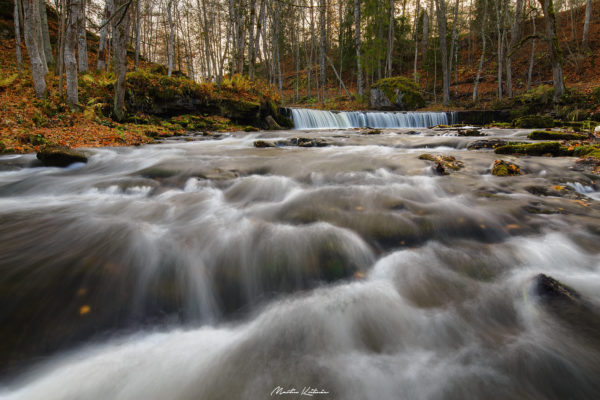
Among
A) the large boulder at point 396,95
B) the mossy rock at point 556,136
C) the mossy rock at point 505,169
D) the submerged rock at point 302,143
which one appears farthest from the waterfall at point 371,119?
the mossy rock at point 505,169

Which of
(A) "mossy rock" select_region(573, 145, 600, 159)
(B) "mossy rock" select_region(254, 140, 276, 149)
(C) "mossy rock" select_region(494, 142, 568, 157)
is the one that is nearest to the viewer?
(A) "mossy rock" select_region(573, 145, 600, 159)

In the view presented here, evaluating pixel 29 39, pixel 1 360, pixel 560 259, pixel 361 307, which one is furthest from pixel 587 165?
pixel 29 39

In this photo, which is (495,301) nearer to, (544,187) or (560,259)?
(560,259)

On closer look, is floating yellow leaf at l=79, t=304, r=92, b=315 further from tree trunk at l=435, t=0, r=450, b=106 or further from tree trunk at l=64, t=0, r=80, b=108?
tree trunk at l=435, t=0, r=450, b=106

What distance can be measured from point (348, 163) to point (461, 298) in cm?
401

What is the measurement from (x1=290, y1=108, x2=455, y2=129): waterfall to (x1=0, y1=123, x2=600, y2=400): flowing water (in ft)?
40.7

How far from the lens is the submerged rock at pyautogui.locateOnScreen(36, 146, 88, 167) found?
5219 millimetres

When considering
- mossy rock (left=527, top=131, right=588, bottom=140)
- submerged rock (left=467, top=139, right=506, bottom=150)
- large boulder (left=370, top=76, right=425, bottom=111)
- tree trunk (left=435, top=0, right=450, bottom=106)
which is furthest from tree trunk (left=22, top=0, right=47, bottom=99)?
tree trunk (left=435, top=0, right=450, bottom=106)

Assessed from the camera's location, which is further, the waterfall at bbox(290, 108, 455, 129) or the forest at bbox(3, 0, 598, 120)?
the waterfall at bbox(290, 108, 455, 129)

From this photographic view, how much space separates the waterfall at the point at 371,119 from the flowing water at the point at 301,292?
40.7ft

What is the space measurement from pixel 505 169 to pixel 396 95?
1773cm

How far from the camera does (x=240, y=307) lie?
6.91ft

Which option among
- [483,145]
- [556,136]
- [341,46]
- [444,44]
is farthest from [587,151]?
[341,46]

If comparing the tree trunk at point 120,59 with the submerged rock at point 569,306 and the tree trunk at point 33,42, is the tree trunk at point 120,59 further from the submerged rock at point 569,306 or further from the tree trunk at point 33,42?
the submerged rock at point 569,306
